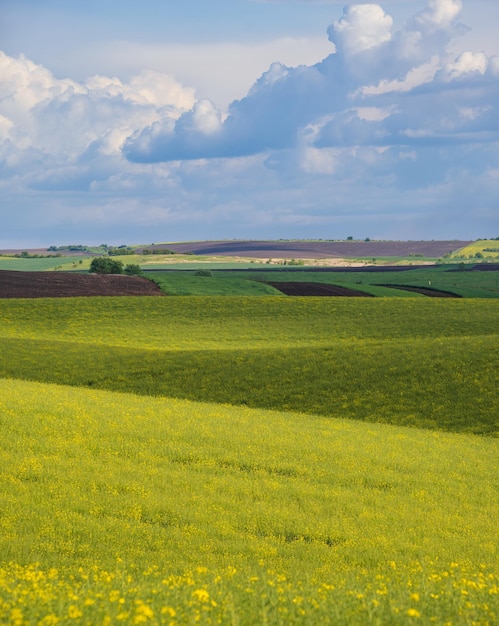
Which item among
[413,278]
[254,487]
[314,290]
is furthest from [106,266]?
[254,487]

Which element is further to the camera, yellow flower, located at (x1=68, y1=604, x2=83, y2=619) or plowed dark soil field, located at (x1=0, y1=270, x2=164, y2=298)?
plowed dark soil field, located at (x1=0, y1=270, x2=164, y2=298)

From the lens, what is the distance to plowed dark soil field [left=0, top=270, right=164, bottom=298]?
82694mm

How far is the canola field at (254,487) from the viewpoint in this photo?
32.3ft

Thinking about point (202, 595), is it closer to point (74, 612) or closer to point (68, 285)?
point (74, 612)

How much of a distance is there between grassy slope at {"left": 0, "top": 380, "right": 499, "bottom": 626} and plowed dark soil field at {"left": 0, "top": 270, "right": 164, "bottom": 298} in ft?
183

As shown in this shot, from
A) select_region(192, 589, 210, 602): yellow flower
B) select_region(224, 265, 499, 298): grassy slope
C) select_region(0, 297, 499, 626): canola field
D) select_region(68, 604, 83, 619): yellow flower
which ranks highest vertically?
select_region(224, 265, 499, 298): grassy slope

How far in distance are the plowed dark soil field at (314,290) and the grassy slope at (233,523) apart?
61.6 m

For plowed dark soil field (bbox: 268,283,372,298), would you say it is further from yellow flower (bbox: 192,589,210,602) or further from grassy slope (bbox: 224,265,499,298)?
yellow flower (bbox: 192,589,210,602)

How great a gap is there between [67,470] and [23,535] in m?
4.43

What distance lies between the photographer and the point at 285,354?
1833 inches

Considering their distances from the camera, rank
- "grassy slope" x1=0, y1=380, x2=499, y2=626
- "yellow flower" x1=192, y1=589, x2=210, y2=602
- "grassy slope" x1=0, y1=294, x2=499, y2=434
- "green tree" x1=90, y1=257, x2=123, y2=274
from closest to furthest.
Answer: "yellow flower" x1=192, y1=589, x2=210, y2=602 → "grassy slope" x1=0, y1=380, x2=499, y2=626 → "grassy slope" x1=0, y1=294, x2=499, y2=434 → "green tree" x1=90, y1=257, x2=123, y2=274

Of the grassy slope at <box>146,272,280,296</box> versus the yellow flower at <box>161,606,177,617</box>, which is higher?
the grassy slope at <box>146,272,280,296</box>

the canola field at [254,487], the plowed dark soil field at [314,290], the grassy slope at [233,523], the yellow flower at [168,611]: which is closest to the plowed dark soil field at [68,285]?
the plowed dark soil field at [314,290]

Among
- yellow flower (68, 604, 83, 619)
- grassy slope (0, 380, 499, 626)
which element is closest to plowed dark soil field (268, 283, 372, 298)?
grassy slope (0, 380, 499, 626)
